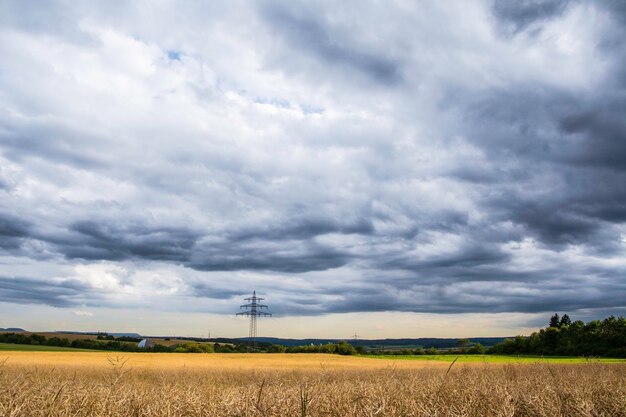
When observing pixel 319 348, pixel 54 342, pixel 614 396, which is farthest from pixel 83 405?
pixel 54 342

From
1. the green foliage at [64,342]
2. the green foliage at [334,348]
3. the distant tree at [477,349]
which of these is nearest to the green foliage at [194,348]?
the green foliage at [64,342]

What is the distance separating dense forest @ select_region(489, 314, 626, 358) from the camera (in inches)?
3935

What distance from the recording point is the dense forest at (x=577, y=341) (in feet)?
328

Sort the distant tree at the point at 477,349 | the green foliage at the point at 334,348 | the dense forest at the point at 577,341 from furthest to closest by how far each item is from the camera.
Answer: the distant tree at the point at 477,349 < the green foliage at the point at 334,348 < the dense forest at the point at 577,341

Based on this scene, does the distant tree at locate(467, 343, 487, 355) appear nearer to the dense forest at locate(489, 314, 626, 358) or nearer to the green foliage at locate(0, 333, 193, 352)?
the dense forest at locate(489, 314, 626, 358)

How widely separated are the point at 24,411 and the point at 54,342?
372 feet

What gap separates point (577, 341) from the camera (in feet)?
354

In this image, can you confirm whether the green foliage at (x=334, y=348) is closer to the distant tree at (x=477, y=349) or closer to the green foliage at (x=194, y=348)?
the green foliage at (x=194, y=348)

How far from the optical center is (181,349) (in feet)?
310

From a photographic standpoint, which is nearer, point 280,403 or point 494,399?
point 280,403

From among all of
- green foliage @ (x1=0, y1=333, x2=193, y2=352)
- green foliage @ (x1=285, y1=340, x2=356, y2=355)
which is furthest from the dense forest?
green foliage @ (x1=0, y1=333, x2=193, y2=352)

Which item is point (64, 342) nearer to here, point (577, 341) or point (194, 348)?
point (194, 348)

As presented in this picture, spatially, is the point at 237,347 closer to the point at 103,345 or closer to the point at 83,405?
the point at 103,345

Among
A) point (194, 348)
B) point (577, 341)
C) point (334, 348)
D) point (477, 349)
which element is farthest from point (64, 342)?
point (577, 341)
